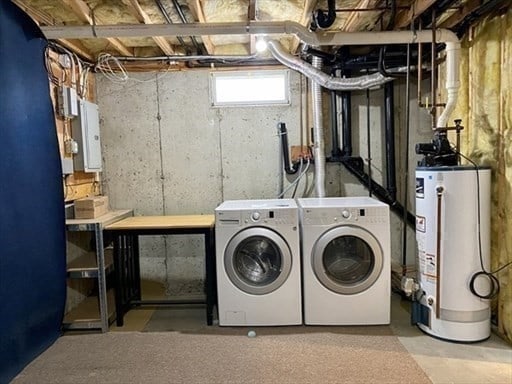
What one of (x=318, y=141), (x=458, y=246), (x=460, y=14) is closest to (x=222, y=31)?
(x=318, y=141)

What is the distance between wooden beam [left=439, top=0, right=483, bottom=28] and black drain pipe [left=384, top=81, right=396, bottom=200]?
841mm

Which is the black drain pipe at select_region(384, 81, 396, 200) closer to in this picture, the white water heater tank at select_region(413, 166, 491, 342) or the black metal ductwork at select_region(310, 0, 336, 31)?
the white water heater tank at select_region(413, 166, 491, 342)

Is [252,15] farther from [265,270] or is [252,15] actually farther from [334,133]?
[265,270]


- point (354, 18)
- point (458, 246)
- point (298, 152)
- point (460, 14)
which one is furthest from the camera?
point (298, 152)

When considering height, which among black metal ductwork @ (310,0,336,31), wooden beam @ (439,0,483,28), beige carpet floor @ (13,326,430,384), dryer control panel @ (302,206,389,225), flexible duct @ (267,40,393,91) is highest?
wooden beam @ (439,0,483,28)

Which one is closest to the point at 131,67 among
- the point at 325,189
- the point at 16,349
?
the point at 325,189

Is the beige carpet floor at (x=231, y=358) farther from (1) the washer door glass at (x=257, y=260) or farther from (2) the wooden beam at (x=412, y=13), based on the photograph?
(2) the wooden beam at (x=412, y=13)

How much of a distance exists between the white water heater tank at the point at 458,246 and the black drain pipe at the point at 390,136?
1.19 meters

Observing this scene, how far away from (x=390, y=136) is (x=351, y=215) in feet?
4.47

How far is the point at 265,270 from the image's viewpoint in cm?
328

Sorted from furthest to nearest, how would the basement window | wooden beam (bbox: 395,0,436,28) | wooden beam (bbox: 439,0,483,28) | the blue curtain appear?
the basement window → wooden beam (bbox: 439,0,483,28) → wooden beam (bbox: 395,0,436,28) → the blue curtain

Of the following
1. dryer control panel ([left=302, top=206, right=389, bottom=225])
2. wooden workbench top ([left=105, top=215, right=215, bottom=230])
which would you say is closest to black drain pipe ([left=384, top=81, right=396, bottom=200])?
dryer control panel ([left=302, top=206, right=389, bottom=225])

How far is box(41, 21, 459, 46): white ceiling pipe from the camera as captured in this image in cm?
278

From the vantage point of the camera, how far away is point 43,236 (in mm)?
2871
